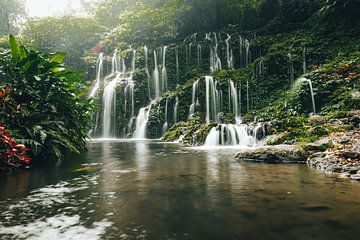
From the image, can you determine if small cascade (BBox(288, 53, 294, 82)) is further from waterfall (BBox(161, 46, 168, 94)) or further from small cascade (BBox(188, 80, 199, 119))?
waterfall (BBox(161, 46, 168, 94))

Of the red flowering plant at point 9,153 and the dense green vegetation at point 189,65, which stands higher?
the dense green vegetation at point 189,65

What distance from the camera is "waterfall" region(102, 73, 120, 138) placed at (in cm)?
2762

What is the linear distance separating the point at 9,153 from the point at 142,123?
64.5 feet

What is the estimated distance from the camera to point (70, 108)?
10.0 metres

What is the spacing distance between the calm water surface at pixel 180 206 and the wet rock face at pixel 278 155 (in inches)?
68.3

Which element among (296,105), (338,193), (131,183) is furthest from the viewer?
(296,105)

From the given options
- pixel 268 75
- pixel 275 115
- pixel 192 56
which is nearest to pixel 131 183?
pixel 275 115

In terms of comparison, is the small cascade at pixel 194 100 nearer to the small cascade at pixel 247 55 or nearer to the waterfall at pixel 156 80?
the waterfall at pixel 156 80

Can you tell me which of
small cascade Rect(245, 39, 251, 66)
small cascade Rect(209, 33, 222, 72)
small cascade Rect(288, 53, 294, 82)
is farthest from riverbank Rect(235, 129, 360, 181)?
small cascade Rect(209, 33, 222, 72)

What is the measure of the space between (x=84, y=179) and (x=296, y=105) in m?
18.4

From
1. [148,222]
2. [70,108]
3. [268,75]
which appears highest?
[268,75]

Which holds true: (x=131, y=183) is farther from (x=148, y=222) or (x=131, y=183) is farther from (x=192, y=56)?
(x=192, y=56)

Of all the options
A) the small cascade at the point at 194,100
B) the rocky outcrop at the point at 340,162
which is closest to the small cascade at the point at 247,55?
the small cascade at the point at 194,100

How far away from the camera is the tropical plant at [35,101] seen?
24.8ft
